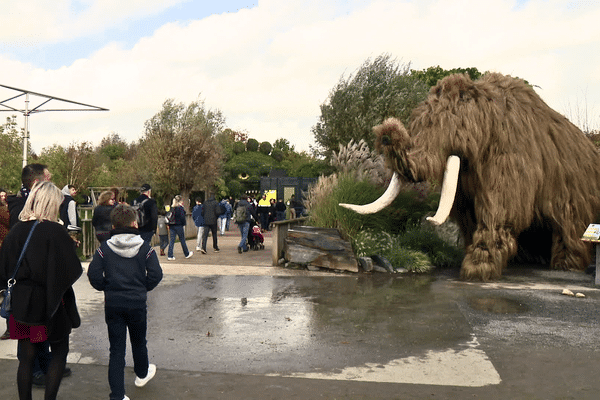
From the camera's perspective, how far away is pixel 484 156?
988 centimetres

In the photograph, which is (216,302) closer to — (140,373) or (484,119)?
(140,373)

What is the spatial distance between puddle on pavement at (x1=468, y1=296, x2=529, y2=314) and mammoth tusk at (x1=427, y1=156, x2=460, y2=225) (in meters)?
1.65

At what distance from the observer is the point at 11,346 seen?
236 inches

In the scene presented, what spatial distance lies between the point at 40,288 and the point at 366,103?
19.6 metres

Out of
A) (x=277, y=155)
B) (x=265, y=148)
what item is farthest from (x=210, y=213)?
(x=265, y=148)

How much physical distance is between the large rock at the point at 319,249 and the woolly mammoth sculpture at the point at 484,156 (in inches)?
41.8

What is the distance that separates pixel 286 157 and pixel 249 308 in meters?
59.6

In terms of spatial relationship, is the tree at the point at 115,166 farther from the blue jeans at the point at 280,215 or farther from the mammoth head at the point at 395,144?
the mammoth head at the point at 395,144

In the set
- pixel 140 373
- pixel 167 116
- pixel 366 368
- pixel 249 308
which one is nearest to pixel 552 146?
pixel 249 308

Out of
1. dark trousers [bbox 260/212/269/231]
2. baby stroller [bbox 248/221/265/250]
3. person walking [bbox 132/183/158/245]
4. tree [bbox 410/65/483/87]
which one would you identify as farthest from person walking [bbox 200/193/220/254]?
tree [bbox 410/65/483/87]

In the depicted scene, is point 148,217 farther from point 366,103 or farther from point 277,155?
point 277,155

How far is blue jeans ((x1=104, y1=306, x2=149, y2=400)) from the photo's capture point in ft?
14.3

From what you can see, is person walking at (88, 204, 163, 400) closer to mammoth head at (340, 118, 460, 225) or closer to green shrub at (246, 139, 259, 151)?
mammoth head at (340, 118, 460, 225)


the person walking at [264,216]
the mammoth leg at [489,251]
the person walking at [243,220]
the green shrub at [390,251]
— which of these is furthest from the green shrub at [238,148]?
the mammoth leg at [489,251]
